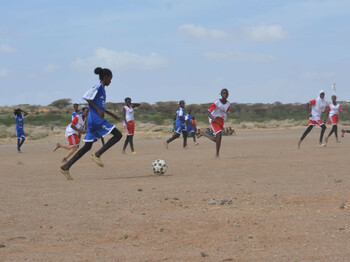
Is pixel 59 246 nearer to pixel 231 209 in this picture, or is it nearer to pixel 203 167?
pixel 231 209

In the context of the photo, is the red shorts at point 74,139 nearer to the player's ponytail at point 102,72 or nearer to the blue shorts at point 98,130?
the blue shorts at point 98,130

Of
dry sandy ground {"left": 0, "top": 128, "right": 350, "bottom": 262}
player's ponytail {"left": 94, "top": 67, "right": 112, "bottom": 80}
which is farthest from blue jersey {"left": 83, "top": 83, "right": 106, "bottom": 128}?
dry sandy ground {"left": 0, "top": 128, "right": 350, "bottom": 262}

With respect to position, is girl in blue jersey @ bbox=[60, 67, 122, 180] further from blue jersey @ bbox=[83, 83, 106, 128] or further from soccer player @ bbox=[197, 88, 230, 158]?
soccer player @ bbox=[197, 88, 230, 158]

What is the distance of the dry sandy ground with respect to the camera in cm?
594

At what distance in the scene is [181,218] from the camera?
7484mm

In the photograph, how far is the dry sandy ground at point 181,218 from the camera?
19.5ft

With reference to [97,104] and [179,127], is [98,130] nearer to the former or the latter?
[97,104]

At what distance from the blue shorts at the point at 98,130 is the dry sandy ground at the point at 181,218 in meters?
0.83

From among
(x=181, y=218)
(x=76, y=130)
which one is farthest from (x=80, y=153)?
(x=181, y=218)

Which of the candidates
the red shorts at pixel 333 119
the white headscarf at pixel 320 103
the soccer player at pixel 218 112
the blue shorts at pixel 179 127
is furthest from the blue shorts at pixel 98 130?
the red shorts at pixel 333 119

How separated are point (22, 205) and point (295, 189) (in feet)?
13.3

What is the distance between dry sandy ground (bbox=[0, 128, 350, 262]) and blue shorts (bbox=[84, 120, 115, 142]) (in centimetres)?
83

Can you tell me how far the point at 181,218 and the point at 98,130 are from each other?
197 inches

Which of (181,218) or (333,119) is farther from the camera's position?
(333,119)
